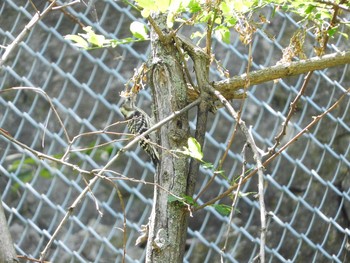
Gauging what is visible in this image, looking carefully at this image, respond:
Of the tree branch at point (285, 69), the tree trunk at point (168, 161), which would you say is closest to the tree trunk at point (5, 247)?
the tree trunk at point (168, 161)

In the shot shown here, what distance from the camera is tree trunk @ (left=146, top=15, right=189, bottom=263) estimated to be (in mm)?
1161

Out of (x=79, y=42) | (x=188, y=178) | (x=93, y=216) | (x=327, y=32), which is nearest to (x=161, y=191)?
(x=188, y=178)

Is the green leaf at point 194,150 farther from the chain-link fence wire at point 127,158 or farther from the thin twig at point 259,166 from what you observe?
the chain-link fence wire at point 127,158

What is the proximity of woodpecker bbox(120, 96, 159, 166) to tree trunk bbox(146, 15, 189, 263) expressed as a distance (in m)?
0.03

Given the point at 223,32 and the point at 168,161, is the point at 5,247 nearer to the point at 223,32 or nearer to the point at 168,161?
the point at 168,161

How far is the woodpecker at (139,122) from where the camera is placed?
123 centimetres

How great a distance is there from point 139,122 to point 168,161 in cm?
13

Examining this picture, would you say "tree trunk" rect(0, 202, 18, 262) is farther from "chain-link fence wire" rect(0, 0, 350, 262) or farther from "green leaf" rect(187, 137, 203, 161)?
"chain-link fence wire" rect(0, 0, 350, 262)

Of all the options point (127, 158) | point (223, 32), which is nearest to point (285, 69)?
point (223, 32)

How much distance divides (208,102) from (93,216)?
5.22 ft

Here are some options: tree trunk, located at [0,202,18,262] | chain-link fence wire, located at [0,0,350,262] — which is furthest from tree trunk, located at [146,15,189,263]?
chain-link fence wire, located at [0,0,350,262]

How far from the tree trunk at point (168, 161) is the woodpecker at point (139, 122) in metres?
0.03

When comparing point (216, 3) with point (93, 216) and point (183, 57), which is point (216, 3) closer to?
point (183, 57)

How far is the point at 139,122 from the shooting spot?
129 cm
